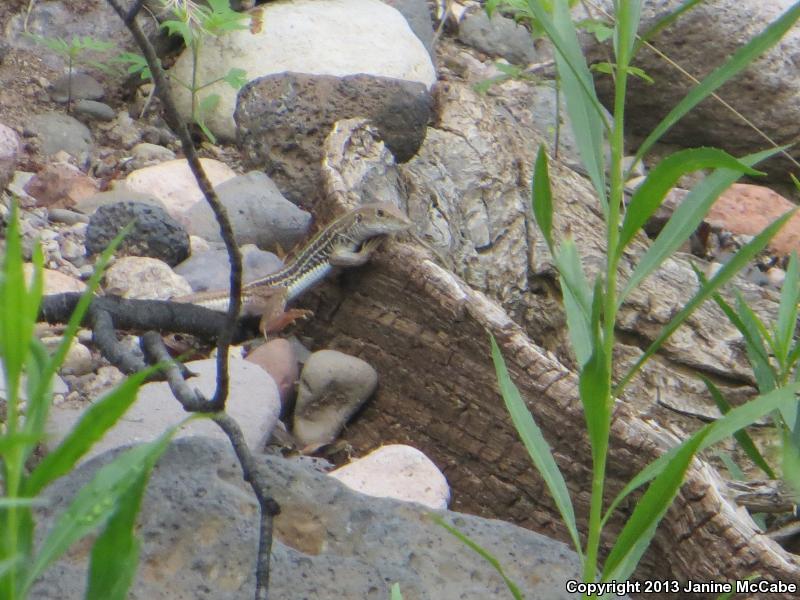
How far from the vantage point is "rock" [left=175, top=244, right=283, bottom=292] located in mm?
4594

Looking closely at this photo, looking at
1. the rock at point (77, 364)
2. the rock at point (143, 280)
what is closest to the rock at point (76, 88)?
the rock at point (143, 280)

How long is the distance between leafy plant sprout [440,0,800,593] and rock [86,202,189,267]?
126 inches

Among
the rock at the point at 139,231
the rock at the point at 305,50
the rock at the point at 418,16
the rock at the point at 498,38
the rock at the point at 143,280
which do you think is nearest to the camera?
the rock at the point at 143,280

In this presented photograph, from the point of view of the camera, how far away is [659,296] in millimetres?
4359

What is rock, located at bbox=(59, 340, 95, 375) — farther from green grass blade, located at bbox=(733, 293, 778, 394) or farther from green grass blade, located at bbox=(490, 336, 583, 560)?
green grass blade, located at bbox=(490, 336, 583, 560)

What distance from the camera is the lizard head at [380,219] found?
4.05 m

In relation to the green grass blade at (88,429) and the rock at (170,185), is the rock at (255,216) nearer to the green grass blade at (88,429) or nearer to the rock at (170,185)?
the rock at (170,185)

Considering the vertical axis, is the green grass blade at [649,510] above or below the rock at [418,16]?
above

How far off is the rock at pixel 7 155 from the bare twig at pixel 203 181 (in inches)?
144

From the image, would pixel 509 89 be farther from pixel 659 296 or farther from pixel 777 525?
pixel 777 525

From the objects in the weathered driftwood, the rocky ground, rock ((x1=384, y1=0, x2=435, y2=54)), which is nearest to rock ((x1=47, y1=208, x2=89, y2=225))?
the rocky ground

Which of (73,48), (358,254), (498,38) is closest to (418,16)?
(498,38)

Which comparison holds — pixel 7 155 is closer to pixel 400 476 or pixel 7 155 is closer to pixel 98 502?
pixel 400 476

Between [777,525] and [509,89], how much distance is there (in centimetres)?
430
